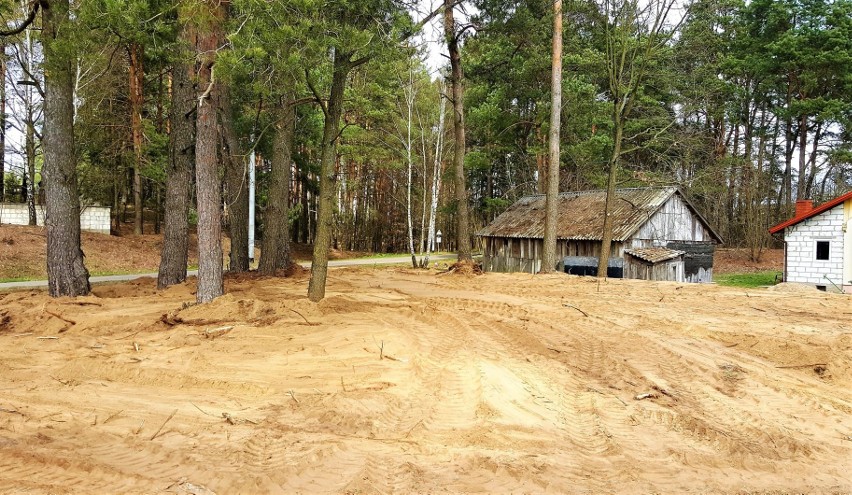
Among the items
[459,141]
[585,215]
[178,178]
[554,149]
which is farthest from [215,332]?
[585,215]

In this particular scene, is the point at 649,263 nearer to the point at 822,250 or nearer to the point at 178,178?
the point at 822,250

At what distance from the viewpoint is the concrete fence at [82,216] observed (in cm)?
2634

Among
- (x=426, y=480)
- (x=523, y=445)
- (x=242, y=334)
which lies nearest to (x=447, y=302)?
(x=242, y=334)

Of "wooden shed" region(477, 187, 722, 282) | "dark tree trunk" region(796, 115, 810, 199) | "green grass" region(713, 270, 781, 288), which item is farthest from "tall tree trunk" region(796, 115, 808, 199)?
"wooden shed" region(477, 187, 722, 282)

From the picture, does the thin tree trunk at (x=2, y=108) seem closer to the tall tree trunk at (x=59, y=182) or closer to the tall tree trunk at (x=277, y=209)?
the tall tree trunk at (x=277, y=209)

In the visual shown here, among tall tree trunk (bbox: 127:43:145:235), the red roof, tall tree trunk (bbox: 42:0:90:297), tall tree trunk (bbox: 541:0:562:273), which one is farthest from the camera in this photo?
tall tree trunk (bbox: 127:43:145:235)

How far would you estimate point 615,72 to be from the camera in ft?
66.1

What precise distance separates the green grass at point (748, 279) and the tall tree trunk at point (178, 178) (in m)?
23.7

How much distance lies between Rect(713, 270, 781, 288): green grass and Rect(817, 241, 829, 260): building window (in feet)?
11.0

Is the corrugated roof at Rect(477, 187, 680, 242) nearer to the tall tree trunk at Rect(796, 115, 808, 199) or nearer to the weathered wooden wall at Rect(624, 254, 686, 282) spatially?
the weathered wooden wall at Rect(624, 254, 686, 282)

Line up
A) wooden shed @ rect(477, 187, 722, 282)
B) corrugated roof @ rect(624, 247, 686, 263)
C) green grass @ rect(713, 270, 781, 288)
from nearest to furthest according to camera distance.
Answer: corrugated roof @ rect(624, 247, 686, 263) → wooden shed @ rect(477, 187, 722, 282) → green grass @ rect(713, 270, 781, 288)

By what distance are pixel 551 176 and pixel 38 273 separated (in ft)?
63.0

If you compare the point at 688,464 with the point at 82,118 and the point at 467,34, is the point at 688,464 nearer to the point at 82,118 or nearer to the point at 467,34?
the point at 467,34

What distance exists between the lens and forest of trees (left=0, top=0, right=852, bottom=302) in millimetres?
8734
